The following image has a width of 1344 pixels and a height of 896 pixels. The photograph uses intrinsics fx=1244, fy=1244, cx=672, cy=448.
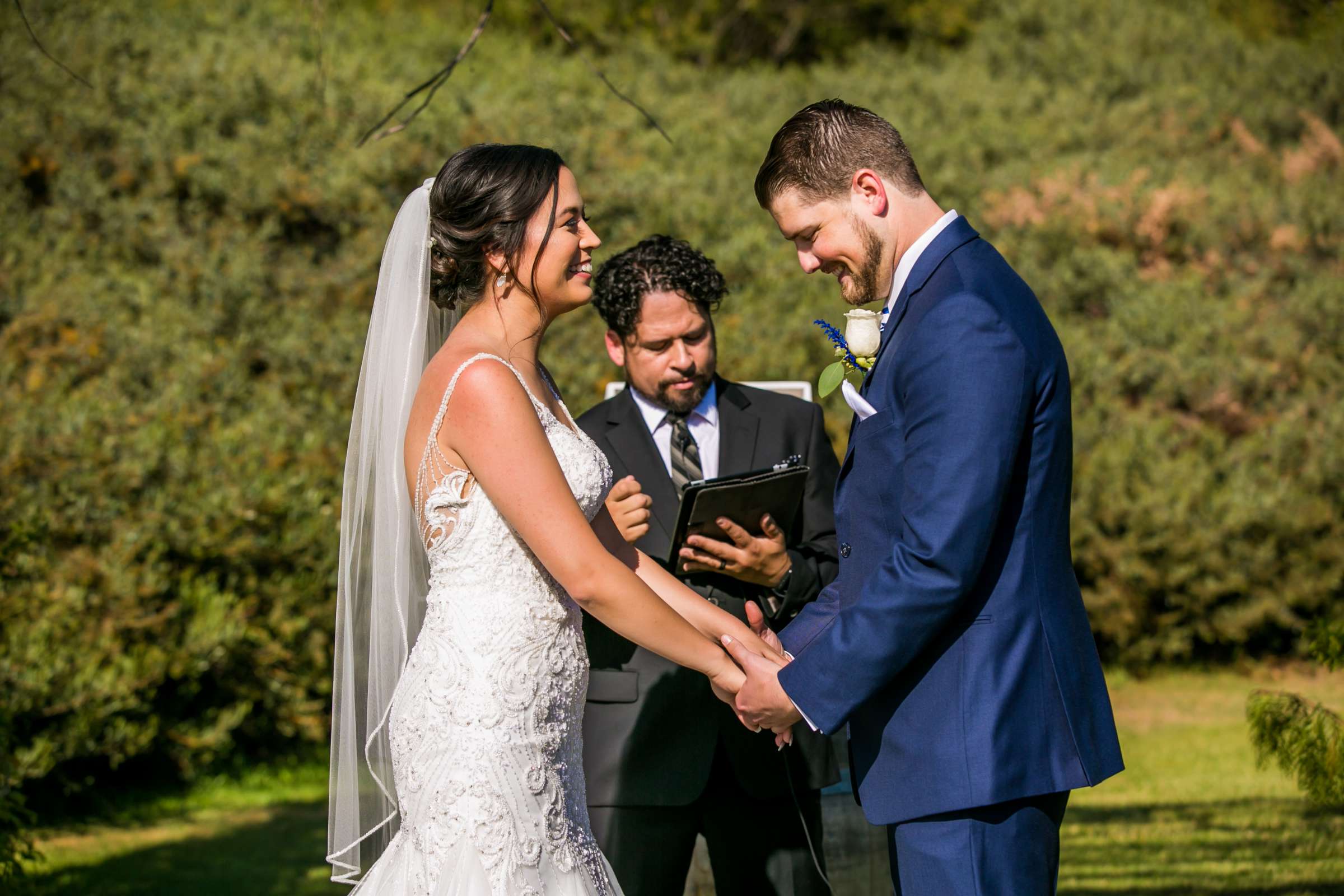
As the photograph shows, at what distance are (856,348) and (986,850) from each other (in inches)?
50.8

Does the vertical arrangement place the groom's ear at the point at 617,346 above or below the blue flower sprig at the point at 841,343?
above

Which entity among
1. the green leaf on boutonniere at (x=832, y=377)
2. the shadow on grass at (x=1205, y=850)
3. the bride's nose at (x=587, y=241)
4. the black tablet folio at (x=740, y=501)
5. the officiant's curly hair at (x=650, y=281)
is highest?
the officiant's curly hair at (x=650, y=281)

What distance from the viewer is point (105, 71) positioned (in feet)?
35.9

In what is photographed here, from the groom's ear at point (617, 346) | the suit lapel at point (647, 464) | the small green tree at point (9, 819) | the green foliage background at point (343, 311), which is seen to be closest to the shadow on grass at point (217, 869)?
the green foliage background at point (343, 311)

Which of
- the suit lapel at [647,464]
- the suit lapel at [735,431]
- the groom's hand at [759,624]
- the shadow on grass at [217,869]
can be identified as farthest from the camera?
the shadow on grass at [217,869]

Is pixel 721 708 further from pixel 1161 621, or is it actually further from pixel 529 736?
pixel 1161 621

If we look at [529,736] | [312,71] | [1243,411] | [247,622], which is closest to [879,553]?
[529,736]

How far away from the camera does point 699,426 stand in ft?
13.8

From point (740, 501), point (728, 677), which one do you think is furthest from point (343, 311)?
point (728, 677)

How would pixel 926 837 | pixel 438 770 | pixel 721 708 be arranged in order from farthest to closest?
pixel 721 708, pixel 438 770, pixel 926 837

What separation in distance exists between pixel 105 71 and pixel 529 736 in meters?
10.1

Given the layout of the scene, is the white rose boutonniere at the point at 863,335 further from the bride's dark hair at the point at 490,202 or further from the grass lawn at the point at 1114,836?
the grass lawn at the point at 1114,836

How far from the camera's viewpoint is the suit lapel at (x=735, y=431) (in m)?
4.04

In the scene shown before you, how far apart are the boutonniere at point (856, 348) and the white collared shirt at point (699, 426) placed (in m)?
0.91
